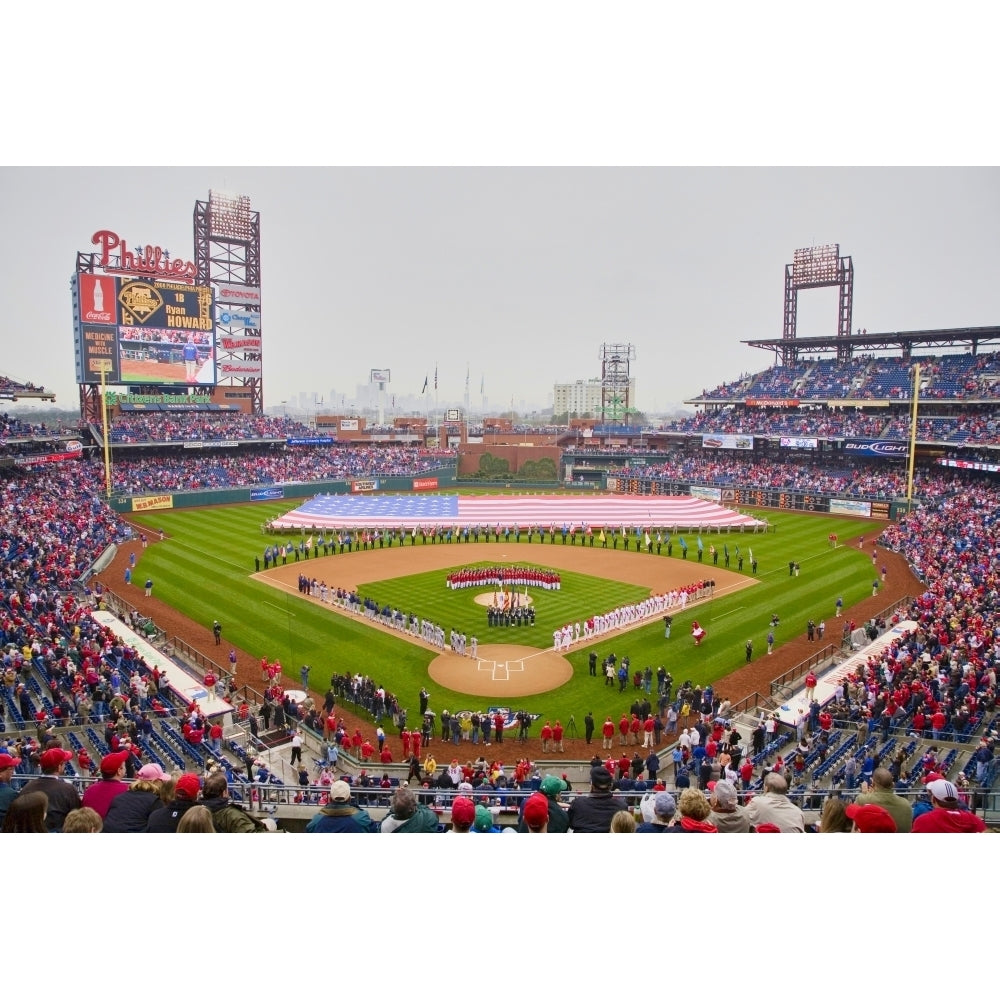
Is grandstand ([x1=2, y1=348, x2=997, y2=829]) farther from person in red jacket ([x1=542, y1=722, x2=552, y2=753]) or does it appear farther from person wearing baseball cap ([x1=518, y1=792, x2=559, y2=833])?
person wearing baseball cap ([x1=518, y1=792, x2=559, y2=833])

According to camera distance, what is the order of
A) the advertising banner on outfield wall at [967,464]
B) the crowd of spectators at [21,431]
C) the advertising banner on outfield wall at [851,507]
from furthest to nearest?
the advertising banner on outfield wall at [851,507] → the crowd of spectators at [21,431] → the advertising banner on outfield wall at [967,464]

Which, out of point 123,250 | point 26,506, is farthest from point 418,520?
point 123,250

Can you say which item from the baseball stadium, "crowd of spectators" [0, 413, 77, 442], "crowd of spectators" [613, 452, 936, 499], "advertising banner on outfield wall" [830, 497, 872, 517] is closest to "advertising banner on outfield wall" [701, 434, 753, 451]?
the baseball stadium

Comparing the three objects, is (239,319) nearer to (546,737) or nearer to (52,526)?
(52,526)

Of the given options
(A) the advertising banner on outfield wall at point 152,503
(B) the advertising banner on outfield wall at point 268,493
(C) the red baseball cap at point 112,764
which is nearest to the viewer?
(C) the red baseball cap at point 112,764

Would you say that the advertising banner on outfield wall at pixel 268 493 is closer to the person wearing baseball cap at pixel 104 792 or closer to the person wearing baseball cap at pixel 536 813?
the person wearing baseball cap at pixel 104 792

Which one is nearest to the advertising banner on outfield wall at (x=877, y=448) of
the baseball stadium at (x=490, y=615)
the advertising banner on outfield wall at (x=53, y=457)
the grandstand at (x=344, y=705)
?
the baseball stadium at (x=490, y=615)

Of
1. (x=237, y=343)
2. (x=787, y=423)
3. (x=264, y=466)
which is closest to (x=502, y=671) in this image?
(x=264, y=466)
